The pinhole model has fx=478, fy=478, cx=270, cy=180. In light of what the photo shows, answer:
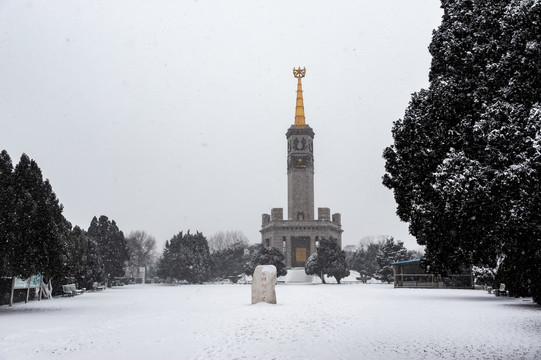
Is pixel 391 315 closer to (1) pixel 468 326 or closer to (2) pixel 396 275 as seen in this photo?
(1) pixel 468 326

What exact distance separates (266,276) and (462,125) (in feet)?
46.7

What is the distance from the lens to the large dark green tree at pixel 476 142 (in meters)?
8.62

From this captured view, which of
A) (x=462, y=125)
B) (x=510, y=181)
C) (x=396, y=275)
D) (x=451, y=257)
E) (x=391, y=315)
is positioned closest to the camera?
(x=510, y=181)

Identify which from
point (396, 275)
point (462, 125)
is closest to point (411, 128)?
point (462, 125)

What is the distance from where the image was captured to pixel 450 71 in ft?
35.3

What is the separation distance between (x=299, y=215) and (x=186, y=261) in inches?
854

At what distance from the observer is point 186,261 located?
64.7m

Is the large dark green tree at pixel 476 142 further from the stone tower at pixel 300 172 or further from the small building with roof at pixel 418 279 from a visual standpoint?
the stone tower at pixel 300 172

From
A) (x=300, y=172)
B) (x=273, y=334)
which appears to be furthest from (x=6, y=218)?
(x=300, y=172)

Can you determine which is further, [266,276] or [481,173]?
[266,276]

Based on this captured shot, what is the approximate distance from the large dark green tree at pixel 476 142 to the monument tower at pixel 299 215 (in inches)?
2512

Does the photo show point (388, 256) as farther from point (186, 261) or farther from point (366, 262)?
point (186, 261)

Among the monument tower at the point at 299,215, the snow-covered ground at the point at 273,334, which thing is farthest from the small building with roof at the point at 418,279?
the monument tower at the point at 299,215

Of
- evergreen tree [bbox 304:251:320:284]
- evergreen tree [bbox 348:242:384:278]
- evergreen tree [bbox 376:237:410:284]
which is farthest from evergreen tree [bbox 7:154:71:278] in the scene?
evergreen tree [bbox 348:242:384:278]
